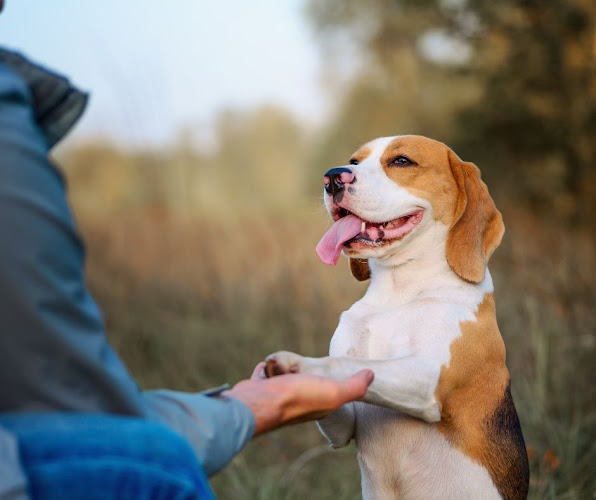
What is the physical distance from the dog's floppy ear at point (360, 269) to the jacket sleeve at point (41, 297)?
5.59 feet

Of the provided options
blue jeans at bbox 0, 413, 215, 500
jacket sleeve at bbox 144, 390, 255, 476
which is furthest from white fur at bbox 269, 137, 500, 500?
blue jeans at bbox 0, 413, 215, 500

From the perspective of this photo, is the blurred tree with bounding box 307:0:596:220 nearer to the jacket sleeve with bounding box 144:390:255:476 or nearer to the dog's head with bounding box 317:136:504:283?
the dog's head with bounding box 317:136:504:283

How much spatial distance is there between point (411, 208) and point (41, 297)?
1.72 metres

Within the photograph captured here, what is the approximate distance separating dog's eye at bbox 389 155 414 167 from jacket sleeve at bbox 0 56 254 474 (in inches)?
67.7

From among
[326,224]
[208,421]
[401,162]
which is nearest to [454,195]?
[401,162]

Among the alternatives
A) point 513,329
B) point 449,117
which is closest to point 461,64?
point 449,117

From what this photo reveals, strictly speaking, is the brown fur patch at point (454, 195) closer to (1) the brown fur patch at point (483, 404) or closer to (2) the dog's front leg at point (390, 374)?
(1) the brown fur patch at point (483, 404)

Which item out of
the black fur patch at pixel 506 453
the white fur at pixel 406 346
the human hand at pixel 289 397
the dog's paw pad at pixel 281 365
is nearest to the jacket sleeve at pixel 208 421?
the human hand at pixel 289 397

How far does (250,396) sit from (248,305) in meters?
5.44

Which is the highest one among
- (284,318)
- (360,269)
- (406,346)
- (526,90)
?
(406,346)

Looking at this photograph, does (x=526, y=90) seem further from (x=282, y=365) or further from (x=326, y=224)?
(x=282, y=365)

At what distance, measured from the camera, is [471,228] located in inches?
118

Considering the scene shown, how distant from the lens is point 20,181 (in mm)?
1622

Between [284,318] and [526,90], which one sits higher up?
[284,318]
